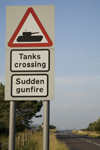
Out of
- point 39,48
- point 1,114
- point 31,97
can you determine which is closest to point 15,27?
point 39,48

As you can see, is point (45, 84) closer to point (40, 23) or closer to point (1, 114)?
point (40, 23)

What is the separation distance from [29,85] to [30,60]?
36 cm

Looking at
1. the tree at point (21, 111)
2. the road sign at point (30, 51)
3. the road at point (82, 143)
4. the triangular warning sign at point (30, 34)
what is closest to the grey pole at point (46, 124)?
the road sign at point (30, 51)

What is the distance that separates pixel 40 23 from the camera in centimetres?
385

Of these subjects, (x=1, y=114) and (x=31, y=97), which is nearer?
(x=31, y=97)

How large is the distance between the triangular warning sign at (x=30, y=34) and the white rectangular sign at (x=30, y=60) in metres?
0.11

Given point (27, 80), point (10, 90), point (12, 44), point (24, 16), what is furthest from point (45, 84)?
point (24, 16)

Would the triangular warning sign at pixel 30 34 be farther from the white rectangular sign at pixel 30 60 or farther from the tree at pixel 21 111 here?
the tree at pixel 21 111

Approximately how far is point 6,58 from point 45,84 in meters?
0.69

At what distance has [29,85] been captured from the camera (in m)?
3.79

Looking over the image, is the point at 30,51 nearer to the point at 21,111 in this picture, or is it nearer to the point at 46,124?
the point at 46,124

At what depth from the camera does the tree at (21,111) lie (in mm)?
38594

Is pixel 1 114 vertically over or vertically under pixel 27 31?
under

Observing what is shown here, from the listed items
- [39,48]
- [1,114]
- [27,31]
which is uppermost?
[27,31]
